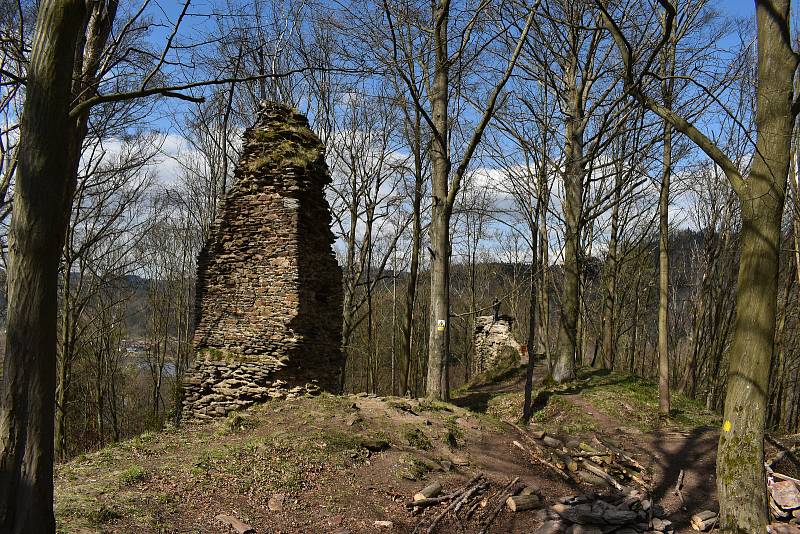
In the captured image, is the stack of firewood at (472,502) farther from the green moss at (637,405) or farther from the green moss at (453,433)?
the green moss at (637,405)

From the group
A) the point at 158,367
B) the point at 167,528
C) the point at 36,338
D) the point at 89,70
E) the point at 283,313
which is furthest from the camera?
the point at 158,367

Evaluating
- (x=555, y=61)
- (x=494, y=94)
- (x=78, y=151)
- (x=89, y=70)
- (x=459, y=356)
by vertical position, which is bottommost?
(x=459, y=356)

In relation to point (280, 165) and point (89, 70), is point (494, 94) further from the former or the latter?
point (89, 70)

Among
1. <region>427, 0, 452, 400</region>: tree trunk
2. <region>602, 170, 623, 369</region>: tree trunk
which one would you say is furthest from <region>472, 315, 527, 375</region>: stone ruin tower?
<region>427, 0, 452, 400</region>: tree trunk

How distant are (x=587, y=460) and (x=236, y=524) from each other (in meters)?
5.18

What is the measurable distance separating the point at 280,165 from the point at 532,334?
619 cm

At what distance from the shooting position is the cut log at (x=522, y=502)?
613 centimetres

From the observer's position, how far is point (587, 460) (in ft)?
25.8

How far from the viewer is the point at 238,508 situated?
18.9 ft

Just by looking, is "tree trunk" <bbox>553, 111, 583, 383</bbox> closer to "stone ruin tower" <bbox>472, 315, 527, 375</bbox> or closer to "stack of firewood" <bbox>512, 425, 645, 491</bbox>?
"stack of firewood" <bbox>512, 425, 645, 491</bbox>

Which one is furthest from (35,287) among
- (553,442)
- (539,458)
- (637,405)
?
(637,405)

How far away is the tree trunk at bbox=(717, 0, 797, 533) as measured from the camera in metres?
4.98

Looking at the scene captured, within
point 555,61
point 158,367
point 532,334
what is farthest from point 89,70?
point 158,367

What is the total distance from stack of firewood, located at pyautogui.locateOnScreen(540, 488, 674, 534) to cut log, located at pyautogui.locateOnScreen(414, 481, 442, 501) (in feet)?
4.31
